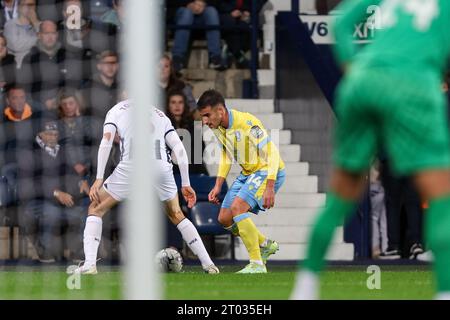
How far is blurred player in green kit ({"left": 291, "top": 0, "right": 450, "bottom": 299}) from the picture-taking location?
7.58m

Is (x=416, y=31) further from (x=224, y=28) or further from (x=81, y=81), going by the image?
(x=224, y=28)

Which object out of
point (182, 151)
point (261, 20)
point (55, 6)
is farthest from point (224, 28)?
point (182, 151)

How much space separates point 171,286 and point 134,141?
460cm

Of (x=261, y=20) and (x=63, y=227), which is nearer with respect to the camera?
(x=63, y=227)

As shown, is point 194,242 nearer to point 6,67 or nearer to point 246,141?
point 246,141

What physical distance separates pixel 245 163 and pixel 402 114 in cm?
691

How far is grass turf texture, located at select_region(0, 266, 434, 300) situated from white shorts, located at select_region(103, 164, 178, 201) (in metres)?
0.75

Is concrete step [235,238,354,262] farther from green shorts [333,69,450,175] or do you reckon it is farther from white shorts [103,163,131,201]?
green shorts [333,69,450,175]

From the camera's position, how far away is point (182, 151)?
547 inches

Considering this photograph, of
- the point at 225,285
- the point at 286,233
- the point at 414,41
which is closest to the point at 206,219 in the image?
the point at 286,233

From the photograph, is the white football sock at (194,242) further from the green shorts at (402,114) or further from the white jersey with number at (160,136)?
the green shorts at (402,114)

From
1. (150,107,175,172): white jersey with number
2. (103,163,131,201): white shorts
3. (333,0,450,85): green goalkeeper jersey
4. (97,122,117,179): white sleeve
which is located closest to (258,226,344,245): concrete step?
(150,107,175,172): white jersey with number

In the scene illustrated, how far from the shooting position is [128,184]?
1397 centimetres

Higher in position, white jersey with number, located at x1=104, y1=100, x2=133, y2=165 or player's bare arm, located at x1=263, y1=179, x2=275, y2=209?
white jersey with number, located at x1=104, y1=100, x2=133, y2=165
